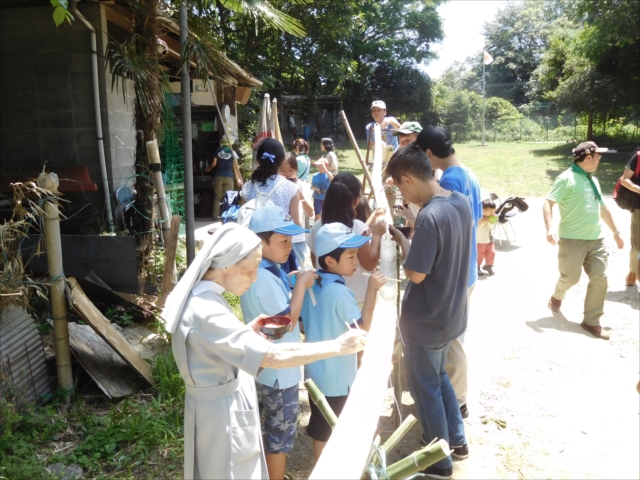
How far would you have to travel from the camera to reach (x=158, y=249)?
19.8ft

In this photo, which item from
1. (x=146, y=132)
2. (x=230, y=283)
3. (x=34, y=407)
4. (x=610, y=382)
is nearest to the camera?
(x=230, y=283)

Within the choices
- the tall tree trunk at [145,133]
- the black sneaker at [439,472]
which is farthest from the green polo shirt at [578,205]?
the tall tree trunk at [145,133]

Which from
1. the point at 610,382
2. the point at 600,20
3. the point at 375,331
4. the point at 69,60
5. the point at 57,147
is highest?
the point at 600,20

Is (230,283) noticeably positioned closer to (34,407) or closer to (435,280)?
(435,280)

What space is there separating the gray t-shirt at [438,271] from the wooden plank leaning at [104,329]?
1.98 meters

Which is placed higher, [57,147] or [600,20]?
[600,20]

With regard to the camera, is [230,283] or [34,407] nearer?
[230,283]

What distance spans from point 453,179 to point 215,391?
2114mm

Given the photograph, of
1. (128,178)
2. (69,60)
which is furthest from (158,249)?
(69,60)

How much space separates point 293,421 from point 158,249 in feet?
12.6

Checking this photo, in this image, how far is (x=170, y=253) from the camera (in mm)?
4809

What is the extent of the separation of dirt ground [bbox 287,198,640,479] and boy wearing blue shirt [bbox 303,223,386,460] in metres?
0.74

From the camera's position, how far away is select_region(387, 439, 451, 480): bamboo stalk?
74.3 inches

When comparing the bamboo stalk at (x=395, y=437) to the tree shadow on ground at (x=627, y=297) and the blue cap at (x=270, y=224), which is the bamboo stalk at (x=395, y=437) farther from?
the tree shadow on ground at (x=627, y=297)
